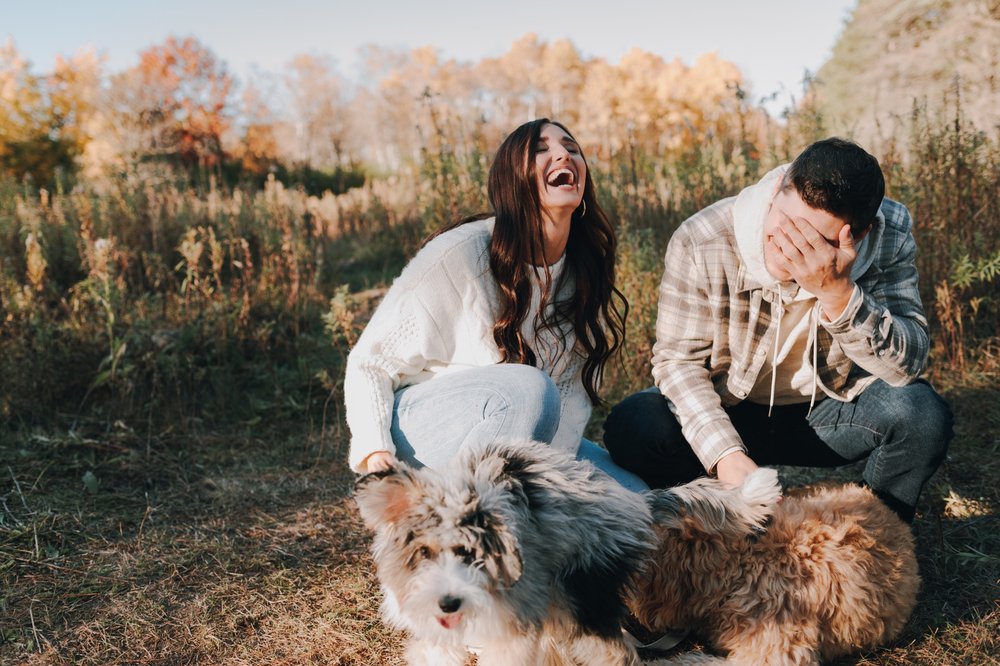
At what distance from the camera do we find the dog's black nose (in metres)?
1.45

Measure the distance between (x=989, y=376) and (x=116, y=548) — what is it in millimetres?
4591

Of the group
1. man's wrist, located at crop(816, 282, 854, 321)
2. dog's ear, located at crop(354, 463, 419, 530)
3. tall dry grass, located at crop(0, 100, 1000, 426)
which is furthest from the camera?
tall dry grass, located at crop(0, 100, 1000, 426)

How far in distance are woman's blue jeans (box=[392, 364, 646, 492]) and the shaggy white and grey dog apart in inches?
17.7

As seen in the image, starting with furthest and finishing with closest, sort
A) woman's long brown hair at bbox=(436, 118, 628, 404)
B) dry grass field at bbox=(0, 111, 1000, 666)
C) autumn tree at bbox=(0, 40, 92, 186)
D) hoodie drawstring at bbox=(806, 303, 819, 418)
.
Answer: autumn tree at bbox=(0, 40, 92, 186) → woman's long brown hair at bbox=(436, 118, 628, 404) → dry grass field at bbox=(0, 111, 1000, 666) → hoodie drawstring at bbox=(806, 303, 819, 418)

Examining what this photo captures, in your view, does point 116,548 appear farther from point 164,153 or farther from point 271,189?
point 164,153

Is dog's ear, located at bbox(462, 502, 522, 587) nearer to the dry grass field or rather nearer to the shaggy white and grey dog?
the shaggy white and grey dog

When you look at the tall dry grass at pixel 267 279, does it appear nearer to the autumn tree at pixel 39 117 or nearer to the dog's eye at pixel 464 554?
the dog's eye at pixel 464 554

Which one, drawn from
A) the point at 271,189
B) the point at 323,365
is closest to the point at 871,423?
the point at 323,365

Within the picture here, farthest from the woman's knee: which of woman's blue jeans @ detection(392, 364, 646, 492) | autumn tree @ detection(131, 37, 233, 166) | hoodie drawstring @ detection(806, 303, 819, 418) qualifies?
autumn tree @ detection(131, 37, 233, 166)

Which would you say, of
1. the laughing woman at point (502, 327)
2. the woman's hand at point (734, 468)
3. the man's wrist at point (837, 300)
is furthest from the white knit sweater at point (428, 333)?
the man's wrist at point (837, 300)

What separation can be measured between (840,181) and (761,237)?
35 cm

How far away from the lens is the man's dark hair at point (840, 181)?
1903mm

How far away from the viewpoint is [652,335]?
441 centimetres

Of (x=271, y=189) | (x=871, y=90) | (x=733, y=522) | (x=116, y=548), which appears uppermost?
(x=871, y=90)
